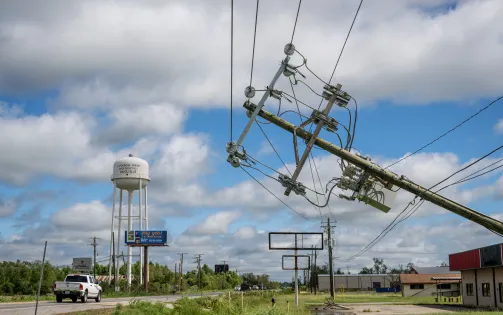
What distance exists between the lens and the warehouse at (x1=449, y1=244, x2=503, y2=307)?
43.0 meters

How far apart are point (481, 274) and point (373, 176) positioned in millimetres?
32376

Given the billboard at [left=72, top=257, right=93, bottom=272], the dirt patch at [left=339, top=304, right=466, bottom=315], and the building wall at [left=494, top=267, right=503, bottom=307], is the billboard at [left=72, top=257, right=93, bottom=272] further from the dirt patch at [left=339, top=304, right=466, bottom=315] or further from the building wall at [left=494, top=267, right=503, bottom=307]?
the building wall at [left=494, top=267, right=503, bottom=307]

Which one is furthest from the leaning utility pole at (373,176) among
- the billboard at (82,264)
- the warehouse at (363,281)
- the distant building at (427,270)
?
the warehouse at (363,281)

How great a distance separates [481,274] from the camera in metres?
47.8

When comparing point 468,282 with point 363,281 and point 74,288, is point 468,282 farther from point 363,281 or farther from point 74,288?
point 363,281

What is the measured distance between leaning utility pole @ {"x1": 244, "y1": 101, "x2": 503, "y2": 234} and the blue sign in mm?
64116

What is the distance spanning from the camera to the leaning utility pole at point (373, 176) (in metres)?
18.7

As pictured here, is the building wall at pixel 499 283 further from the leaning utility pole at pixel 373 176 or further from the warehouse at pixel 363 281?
the warehouse at pixel 363 281

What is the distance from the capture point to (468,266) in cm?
4922

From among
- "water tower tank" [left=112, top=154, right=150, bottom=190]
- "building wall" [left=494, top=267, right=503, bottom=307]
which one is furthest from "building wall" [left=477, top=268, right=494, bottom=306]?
"water tower tank" [left=112, top=154, right=150, bottom=190]

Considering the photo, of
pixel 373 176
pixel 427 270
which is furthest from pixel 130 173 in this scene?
pixel 427 270

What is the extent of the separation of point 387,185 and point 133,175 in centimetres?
6087

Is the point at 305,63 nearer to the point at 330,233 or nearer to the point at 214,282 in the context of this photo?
the point at 330,233

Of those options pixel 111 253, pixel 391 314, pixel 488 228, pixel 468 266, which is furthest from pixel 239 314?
pixel 111 253
